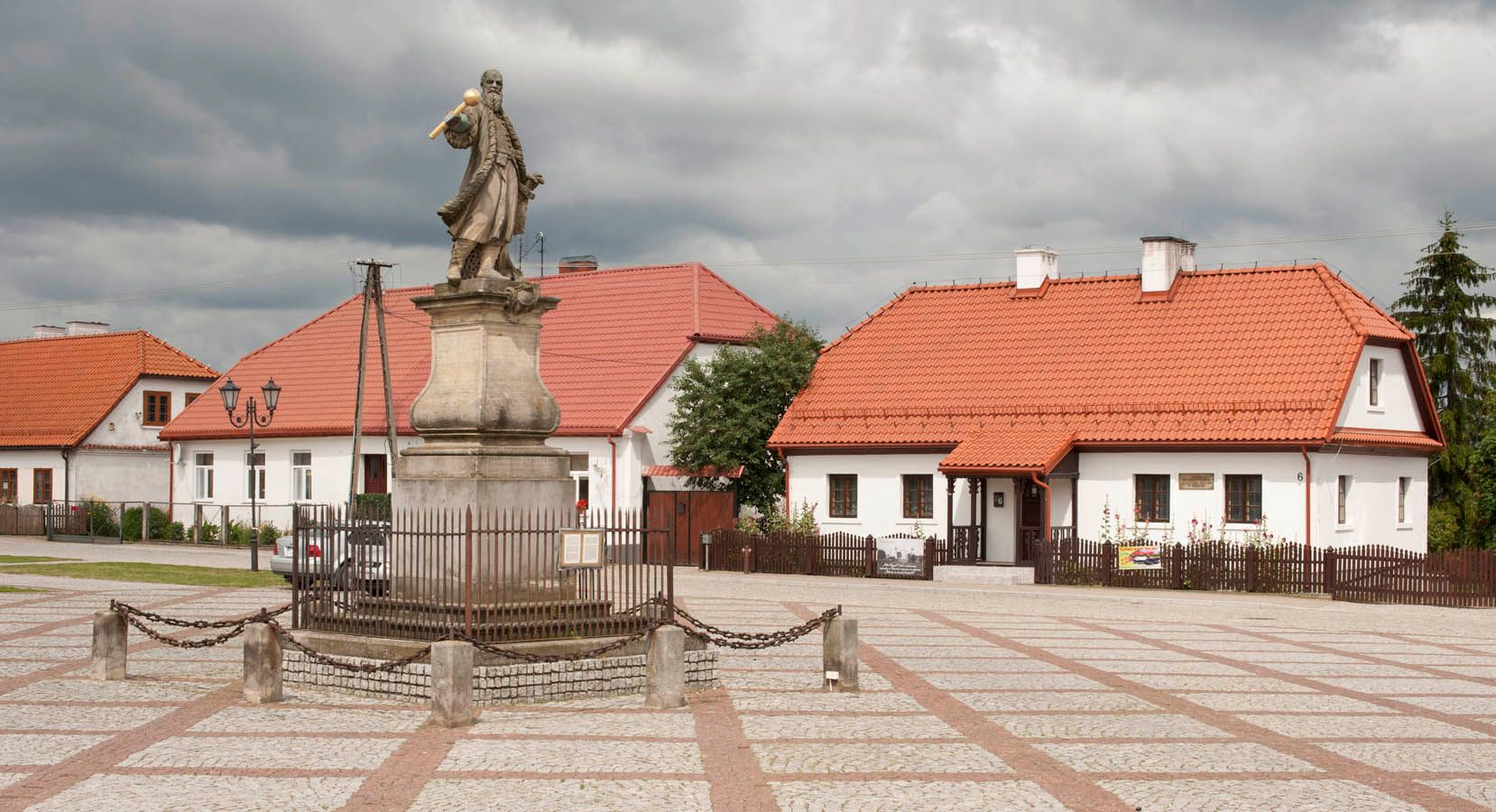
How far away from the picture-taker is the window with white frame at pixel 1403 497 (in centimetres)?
3497

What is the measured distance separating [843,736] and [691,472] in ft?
86.8

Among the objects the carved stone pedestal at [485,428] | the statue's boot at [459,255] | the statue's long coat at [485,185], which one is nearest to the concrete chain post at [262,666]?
the carved stone pedestal at [485,428]

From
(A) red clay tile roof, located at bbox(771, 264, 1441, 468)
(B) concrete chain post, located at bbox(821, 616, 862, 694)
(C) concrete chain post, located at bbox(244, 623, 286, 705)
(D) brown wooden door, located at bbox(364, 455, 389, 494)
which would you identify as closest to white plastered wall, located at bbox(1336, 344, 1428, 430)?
(A) red clay tile roof, located at bbox(771, 264, 1441, 468)

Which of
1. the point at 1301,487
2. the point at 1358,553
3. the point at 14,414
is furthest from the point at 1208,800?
the point at 14,414

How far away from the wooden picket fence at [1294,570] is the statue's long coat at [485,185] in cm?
1892

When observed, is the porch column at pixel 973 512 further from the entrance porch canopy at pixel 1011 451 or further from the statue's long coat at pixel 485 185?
the statue's long coat at pixel 485 185

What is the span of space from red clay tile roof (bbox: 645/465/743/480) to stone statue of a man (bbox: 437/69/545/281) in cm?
2344

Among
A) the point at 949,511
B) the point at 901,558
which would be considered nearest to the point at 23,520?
the point at 901,558

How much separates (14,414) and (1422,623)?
1772 inches

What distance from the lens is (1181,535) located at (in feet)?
107

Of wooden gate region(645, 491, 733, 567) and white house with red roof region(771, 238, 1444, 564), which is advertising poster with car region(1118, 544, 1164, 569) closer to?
white house with red roof region(771, 238, 1444, 564)

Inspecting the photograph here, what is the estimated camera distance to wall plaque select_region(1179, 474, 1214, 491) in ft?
106

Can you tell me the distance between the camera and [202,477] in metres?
47.8

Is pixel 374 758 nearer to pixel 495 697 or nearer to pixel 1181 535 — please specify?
pixel 495 697
